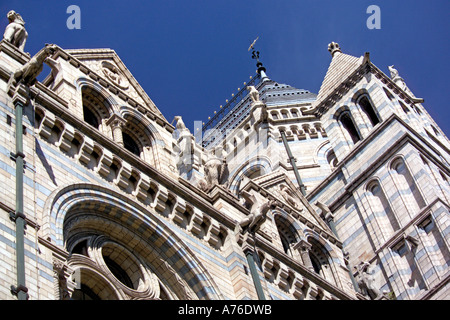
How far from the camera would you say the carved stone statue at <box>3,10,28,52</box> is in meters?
25.0

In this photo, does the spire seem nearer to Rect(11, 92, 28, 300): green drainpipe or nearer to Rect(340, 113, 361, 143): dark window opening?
Rect(340, 113, 361, 143): dark window opening

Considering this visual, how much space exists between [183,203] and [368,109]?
A: 2317 cm

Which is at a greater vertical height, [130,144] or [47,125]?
[130,144]

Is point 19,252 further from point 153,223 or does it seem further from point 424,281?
point 424,281

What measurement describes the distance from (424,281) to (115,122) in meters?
14.8

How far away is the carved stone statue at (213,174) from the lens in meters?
28.2

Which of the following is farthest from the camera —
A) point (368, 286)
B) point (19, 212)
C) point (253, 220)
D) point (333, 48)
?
point (333, 48)

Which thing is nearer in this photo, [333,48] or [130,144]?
[130,144]

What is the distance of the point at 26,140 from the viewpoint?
2162 cm

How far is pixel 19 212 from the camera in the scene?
739 inches

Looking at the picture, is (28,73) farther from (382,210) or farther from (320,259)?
(382,210)

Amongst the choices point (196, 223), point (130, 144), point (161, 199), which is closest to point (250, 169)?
point (130, 144)

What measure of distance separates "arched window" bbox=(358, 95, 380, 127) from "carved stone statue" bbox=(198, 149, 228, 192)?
58.5ft

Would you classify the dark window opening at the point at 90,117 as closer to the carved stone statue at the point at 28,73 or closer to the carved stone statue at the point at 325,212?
the carved stone statue at the point at 28,73
